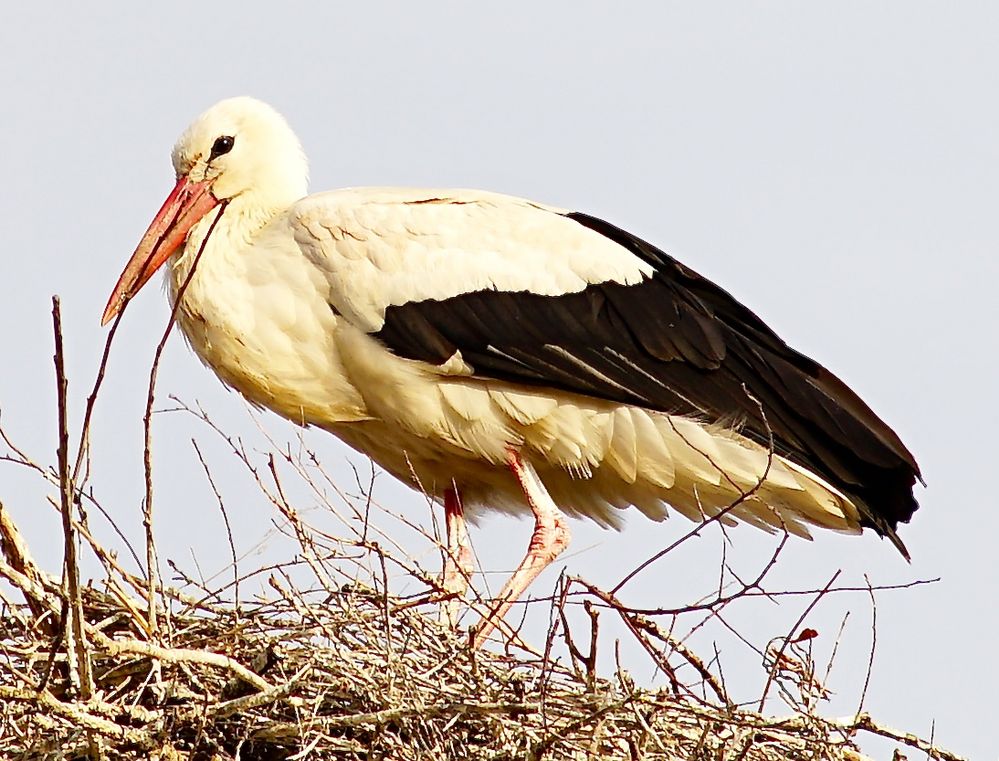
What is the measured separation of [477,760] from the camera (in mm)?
4891

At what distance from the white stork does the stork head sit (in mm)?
208

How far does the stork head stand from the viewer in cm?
696

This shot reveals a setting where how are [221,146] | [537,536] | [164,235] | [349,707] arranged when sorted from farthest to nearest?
1. [221,146]
2. [164,235]
3. [537,536]
4. [349,707]

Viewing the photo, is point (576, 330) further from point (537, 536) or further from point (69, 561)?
point (69, 561)

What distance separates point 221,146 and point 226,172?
4.9 inches

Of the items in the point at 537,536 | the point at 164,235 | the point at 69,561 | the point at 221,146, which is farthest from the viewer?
the point at 221,146

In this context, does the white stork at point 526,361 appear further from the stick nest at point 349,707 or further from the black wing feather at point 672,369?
the stick nest at point 349,707

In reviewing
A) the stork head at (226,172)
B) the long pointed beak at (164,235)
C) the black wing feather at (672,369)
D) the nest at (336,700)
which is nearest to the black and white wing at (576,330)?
the black wing feather at (672,369)

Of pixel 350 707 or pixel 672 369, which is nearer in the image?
pixel 350 707

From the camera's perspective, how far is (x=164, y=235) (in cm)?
696

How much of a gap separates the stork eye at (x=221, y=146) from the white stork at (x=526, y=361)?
1.45 feet

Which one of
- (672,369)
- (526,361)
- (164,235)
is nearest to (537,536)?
(526,361)

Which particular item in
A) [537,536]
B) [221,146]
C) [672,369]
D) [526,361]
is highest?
[221,146]

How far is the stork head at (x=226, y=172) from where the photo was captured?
696 centimetres
